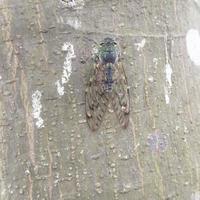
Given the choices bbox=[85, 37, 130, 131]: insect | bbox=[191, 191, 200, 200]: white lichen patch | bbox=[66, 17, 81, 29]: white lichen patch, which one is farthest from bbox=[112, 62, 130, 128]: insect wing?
bbox=[191, 191, 200, 200]: white lichen patch

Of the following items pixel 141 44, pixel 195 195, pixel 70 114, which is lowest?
pixel 195 195

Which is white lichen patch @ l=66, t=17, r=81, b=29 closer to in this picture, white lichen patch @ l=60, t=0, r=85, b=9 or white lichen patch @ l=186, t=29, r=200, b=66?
white lichen patch @ l=60, t=0, r=85, b=9

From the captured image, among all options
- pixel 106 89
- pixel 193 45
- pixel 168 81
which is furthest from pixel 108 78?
pixel 193 45

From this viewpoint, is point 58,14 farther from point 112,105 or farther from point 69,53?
point 112,105

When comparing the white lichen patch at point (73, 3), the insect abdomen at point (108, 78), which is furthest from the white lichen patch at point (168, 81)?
the white lichen patch at point (73, 3)

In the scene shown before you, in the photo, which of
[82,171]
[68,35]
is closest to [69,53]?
[68,35]

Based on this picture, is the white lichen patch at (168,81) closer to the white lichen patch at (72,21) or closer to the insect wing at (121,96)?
the insect wing at (121,96)

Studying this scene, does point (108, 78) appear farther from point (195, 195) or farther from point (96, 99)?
point (195, 195)
